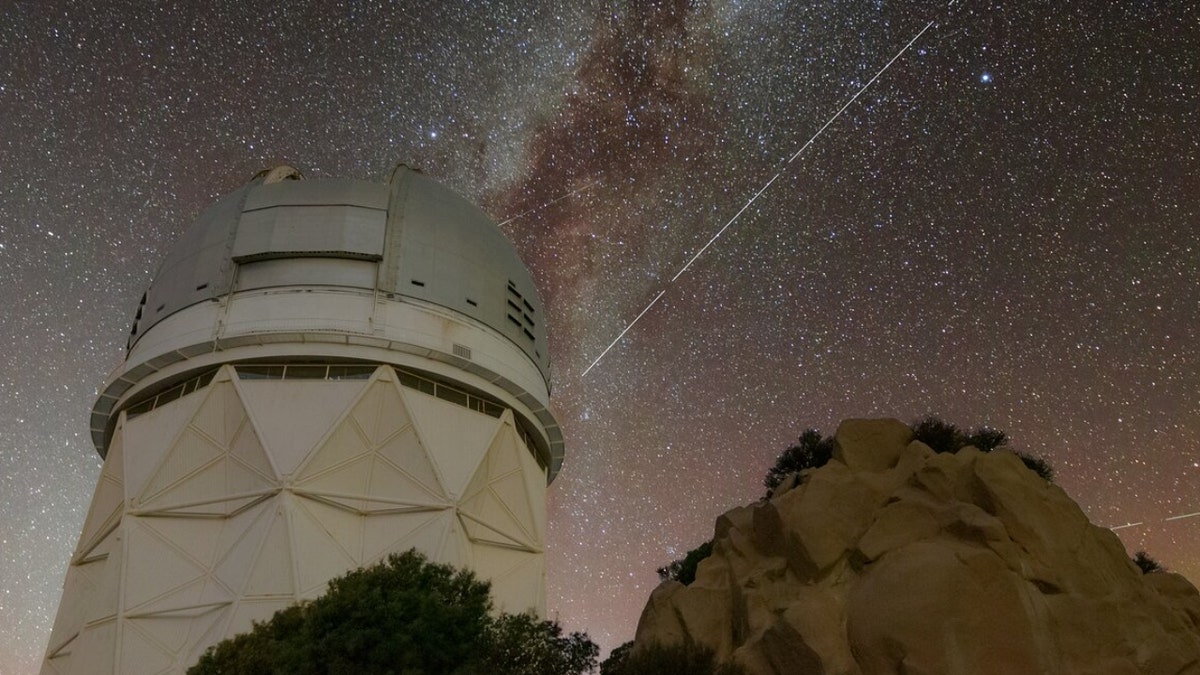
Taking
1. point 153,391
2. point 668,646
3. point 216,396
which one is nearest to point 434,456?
point 216,396

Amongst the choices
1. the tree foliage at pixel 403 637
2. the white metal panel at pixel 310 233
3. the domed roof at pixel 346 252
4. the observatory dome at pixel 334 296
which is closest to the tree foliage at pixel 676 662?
the tree foliage at pixel 403 637

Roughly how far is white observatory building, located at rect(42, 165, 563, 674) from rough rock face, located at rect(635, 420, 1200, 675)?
13.7 metres

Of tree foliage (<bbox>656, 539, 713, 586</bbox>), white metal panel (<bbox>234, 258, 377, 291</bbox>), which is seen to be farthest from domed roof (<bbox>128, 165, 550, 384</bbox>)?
tree foliage (<bbox>656, 539, 713, 586</bbox>)

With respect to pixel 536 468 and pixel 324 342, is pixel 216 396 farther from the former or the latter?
pixel 536 468

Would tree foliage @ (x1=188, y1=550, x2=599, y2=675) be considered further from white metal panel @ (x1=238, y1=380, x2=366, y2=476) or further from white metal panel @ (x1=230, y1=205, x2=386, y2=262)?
white metal panel @ (x1=230, y1=205, x2=386, y2=262)

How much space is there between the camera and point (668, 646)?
15852 mm

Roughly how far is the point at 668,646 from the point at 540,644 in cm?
347

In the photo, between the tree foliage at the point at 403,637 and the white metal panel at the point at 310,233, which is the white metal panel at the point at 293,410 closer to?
the white metal panel at the point at 310,233

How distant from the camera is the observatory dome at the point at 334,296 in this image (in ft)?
98.3

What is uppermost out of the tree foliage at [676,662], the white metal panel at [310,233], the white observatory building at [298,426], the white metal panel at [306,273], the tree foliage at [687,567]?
the white metal panel at [310,233]

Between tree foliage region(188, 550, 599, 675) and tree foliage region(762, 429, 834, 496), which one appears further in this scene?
tree foliage region(762, 429, 834, 496)

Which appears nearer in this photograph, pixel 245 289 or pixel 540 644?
pixel 540 644

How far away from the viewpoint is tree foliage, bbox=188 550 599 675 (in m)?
16.7

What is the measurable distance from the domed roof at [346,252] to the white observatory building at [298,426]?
81 millimetres
